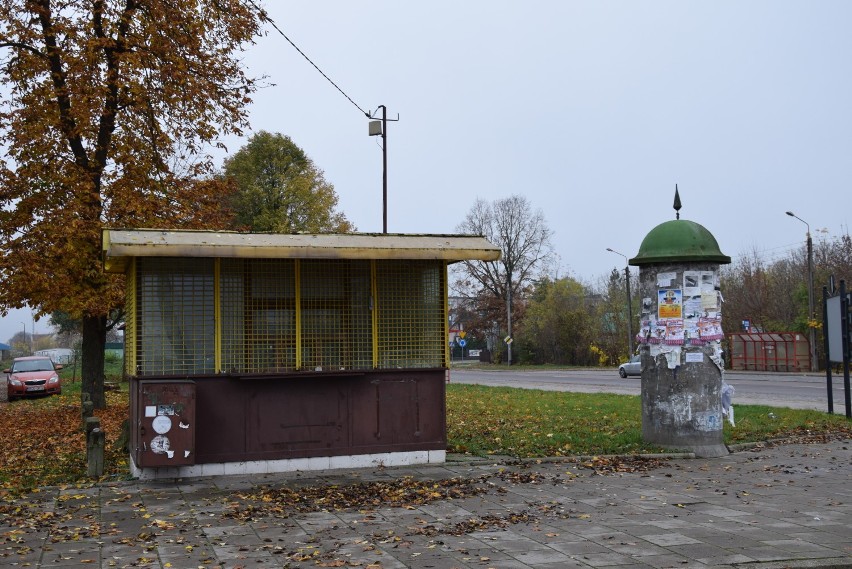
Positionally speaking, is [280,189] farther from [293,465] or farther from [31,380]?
[293,465]

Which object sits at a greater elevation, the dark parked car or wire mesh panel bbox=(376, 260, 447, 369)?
wire mesh panel bbox=(376, 260, 447, 369)

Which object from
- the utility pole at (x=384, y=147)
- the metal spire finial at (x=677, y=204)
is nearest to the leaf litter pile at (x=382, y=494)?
the metal spire finial at (x=677, y=204)

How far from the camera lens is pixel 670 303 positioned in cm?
1216

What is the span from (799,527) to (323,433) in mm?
5607

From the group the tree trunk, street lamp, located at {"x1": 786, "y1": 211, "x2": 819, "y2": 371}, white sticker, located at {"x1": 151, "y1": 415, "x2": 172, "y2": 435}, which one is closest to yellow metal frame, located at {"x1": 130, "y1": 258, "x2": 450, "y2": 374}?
white sticker, located at {"x1": 151, "y1": 415, "x2": 172, "y2": 435}

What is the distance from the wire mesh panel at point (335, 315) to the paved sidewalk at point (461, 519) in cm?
146

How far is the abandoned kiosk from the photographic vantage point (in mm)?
10023

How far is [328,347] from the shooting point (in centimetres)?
1103

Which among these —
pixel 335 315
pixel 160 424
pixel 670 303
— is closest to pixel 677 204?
pixel 670 303

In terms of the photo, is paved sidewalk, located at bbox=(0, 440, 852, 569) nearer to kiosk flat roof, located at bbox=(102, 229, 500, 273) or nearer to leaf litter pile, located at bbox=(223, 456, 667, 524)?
leaf litter pile, located at bbox=(223, 456, 667, 524)

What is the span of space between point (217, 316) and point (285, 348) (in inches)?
36.2

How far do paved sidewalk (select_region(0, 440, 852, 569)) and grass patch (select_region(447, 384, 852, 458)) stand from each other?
151 cm

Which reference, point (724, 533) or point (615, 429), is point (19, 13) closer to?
point (615, 429)

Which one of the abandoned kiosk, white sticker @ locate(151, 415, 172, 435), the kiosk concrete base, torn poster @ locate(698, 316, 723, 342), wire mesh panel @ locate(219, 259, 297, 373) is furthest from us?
torn poster @ locate(698, 316, 723, 342)
